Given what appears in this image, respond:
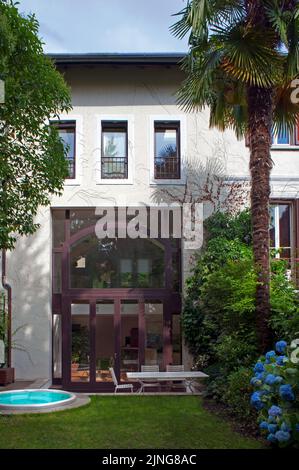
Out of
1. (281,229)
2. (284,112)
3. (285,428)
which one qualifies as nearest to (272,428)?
(285,428)

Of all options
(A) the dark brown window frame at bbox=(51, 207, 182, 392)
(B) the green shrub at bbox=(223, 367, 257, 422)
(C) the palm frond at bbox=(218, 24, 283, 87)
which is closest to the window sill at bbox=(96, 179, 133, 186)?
(A) the dark brown window frame at bbox=(51, 207, 182, 392)

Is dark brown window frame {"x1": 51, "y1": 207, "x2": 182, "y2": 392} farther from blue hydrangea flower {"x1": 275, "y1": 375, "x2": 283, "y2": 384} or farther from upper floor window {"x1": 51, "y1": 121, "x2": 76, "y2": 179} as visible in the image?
blue hydrangea flower {"x1": 275, "y1": 375, "x2": 283, "y2": 384}

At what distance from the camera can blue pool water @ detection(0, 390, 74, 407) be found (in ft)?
40.2

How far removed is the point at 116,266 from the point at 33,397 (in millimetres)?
5076

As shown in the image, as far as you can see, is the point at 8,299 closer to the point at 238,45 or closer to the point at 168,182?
the point at 168,182

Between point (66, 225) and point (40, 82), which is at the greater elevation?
point (40, 82)

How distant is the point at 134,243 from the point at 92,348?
339 cm

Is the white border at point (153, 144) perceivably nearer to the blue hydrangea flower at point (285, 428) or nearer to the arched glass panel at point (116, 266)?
the arched glass panel at point (116, 266)

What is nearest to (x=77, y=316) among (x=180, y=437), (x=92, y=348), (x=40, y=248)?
(x=92, y=348)

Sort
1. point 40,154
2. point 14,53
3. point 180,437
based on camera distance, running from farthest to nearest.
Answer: point 40,154 → point 14,53 → point 180,437

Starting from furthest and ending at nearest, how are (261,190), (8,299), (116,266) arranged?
(116,266)
(8,299)
(261,190)

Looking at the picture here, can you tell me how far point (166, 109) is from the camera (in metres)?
16.8

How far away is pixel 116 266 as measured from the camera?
1653cm

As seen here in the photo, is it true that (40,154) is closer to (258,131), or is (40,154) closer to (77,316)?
(258,131)
